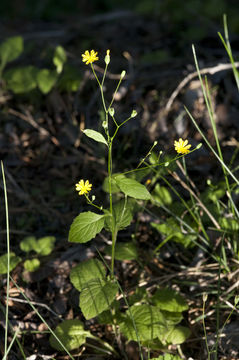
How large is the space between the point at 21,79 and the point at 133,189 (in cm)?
184

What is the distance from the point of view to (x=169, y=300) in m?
1.78

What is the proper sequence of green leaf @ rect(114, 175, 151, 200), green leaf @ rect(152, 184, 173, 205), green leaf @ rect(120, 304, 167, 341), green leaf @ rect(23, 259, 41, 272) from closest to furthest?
green leaf @ rect(114, 175, 151, 200) → green leaf @ rect(120, 304, 167, 341) → green leaf @ rect(23, 259, 41, 272) → green leaf @ rect(152, 184, 173, 205)

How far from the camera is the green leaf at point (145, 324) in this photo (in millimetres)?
1626

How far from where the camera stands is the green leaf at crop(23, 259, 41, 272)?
81.4 inches

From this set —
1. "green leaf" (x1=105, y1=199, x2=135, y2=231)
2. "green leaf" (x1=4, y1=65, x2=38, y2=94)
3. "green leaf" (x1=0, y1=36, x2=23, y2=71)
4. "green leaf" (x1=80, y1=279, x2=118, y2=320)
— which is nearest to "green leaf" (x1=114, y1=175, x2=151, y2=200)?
"green leaf" (x1=105, y1=199, x2=135, y2=231)

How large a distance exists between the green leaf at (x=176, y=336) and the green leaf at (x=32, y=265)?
2.33ft

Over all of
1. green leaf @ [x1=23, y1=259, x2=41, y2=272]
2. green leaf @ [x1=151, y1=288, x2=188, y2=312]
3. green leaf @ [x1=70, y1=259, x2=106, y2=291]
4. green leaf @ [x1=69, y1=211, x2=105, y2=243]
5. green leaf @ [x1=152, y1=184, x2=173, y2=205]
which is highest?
green leaf @ [x1=69, y1=211, x2=105, y2=243]

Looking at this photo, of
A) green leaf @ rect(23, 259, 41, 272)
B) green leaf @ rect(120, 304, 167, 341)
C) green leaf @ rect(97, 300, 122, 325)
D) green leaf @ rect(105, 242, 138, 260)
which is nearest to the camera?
green leaf @ rect(120, 304, 167, 341)

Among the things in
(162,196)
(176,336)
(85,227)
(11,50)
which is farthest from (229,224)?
(11,50)

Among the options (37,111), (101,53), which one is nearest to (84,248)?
(37,111)

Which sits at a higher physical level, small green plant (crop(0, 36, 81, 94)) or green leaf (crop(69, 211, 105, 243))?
small green plant (crop(0, 36, 81, 94))

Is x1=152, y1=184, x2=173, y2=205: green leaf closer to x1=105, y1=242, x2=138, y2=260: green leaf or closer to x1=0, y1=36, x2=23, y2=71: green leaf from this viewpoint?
x1=105, y1=242, x2=138, y2=260: green leaf

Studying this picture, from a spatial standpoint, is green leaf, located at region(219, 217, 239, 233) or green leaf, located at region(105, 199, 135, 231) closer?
green leaf, located at region(105, 199, 135, 231)

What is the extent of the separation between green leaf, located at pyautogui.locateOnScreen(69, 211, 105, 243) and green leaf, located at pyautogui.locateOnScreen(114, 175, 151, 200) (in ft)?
0.50
